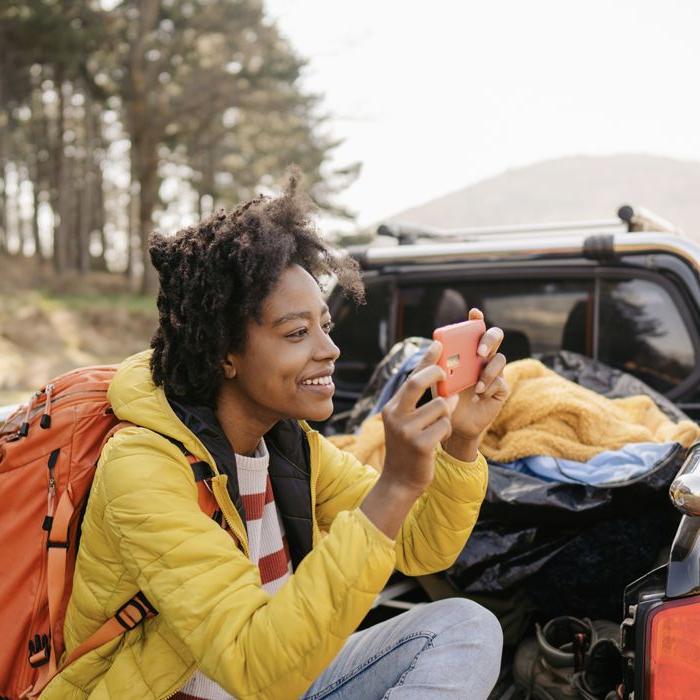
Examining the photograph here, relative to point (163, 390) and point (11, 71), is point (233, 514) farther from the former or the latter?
point (11, 71)

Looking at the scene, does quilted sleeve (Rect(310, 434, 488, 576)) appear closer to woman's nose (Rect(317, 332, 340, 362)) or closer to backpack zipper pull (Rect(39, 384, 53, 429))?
woman's nose (Rect(317, 332, 340, 362))

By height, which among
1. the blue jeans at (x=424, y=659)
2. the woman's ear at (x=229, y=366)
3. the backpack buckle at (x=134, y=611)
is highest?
the woman's ear at (x=229, y=366)

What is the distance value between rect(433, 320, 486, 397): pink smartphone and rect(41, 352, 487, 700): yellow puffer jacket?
0.27m

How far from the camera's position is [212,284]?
1629 millimetres

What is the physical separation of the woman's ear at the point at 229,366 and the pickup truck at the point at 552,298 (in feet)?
3.52

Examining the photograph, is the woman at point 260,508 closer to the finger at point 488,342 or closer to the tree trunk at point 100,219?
the finger at point 488,342

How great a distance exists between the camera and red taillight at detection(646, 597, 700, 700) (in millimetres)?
1201

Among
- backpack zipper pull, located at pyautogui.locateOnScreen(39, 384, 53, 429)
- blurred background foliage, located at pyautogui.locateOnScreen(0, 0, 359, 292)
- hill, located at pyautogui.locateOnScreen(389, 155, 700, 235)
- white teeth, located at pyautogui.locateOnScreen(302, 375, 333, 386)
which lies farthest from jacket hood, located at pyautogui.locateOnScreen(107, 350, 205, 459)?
hill, located at pyautogui.locateOnScreen(389, 155, 700, 235)

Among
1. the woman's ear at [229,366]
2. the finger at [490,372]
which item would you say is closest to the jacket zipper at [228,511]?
the woman's ear at [229,366]

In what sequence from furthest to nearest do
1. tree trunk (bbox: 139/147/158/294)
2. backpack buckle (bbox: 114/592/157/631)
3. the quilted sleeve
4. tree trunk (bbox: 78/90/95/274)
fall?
tree trunk (bbox: 78/90/95/274) < tree trunk (bbox: 139/147/158/294) < the quilted sleeve < backpack buckle (bbox: 114/592/157/631)

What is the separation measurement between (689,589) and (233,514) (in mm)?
893

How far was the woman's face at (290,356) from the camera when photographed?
5.40ft

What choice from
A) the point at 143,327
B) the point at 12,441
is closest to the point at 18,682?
the point at 12,441

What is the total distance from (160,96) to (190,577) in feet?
64.3
